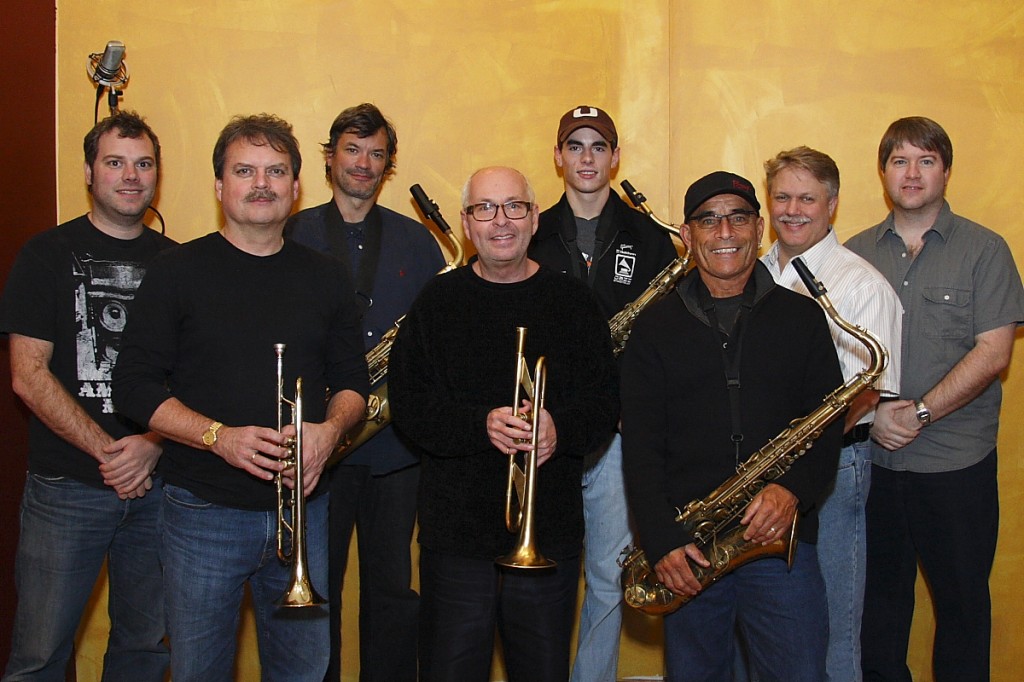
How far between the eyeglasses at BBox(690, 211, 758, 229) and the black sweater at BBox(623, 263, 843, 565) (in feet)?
0.69

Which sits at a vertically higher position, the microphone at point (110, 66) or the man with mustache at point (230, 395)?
the microphone at point (110, 66)

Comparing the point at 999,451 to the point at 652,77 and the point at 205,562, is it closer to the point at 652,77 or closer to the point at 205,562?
the point at 652,77

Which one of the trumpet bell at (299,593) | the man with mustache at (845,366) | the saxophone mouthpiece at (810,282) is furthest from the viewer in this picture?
the man with mustache at (845,366)

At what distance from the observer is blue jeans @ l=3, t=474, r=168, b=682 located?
10.7 ft

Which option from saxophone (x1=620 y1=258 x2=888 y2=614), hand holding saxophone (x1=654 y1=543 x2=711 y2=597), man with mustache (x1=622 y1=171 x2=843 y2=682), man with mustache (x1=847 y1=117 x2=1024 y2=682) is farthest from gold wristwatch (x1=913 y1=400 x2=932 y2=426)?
hand holding saxophone (x1=654 y1=543 x2=711 y2=597)

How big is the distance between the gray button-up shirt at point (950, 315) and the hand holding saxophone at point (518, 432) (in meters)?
1.76

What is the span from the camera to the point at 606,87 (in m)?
4.68

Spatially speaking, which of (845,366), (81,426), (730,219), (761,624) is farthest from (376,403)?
(845,366)

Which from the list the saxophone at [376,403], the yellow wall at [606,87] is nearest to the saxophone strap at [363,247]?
the saxophone at [376,403]

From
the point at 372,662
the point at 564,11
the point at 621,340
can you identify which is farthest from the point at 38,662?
the point at 564,11

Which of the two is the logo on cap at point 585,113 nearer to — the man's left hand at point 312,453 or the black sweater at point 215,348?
the black sweater at point 215,348

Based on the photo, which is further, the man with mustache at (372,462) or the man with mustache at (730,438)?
the man with mustache at (372,462)

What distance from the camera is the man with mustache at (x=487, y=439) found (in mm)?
3053

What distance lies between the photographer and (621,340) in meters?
3.83
